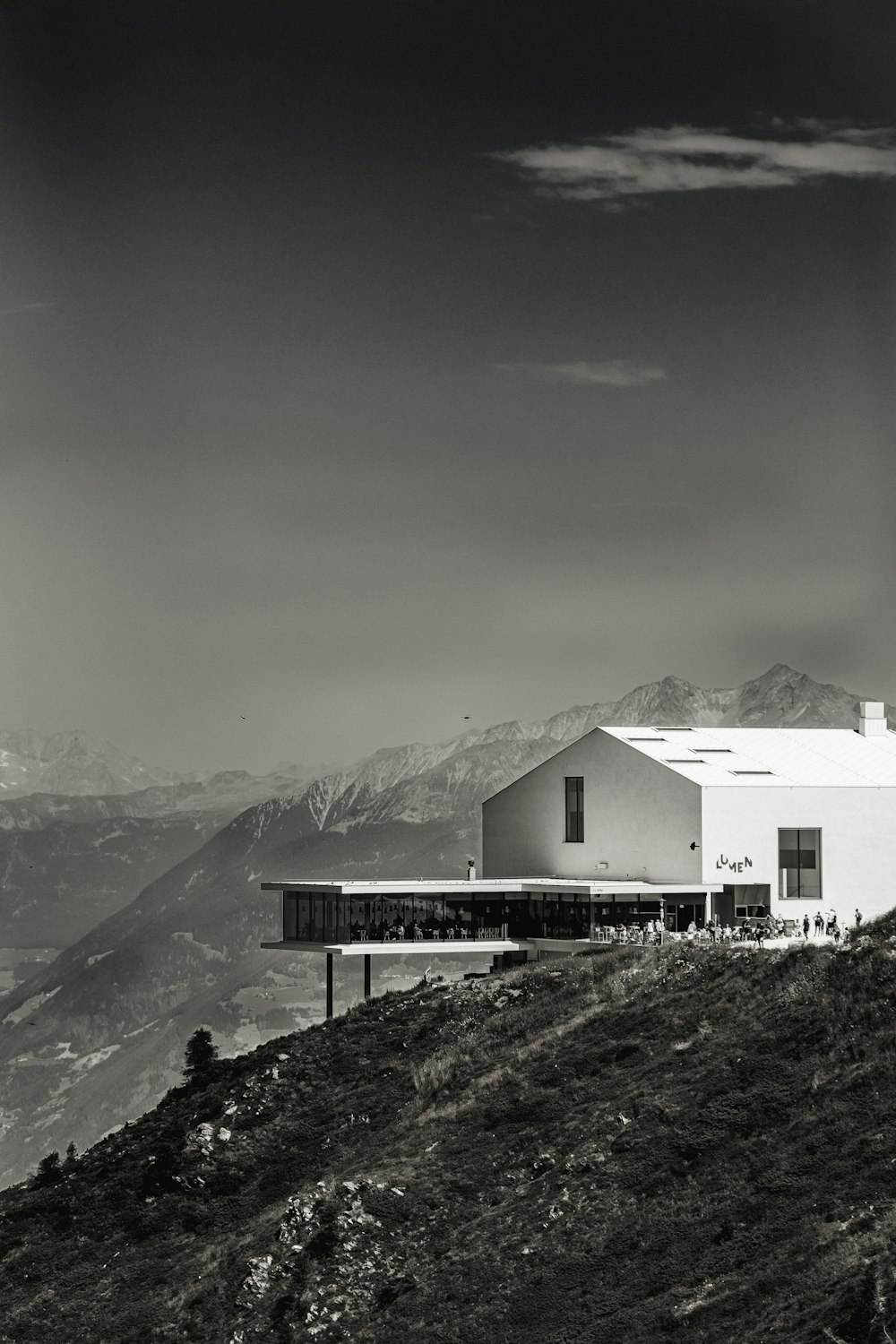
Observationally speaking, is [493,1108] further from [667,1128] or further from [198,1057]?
[198,1057]

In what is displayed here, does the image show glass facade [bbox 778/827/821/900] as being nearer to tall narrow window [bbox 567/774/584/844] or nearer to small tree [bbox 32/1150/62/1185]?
tall narrow window [bbox 567/774/584/844]

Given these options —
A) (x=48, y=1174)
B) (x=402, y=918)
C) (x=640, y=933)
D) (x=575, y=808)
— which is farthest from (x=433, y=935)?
(x=48, y=1174)

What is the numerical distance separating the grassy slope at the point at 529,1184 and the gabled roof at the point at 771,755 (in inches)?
854

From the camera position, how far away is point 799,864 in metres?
82.8

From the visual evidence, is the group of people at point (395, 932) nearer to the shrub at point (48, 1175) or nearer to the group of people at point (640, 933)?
the group of people at point (640, 933)

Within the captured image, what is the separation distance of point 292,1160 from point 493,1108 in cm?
697

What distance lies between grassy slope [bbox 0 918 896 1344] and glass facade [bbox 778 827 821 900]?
17780mm

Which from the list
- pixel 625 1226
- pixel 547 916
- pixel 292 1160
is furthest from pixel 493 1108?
pixel 547 916

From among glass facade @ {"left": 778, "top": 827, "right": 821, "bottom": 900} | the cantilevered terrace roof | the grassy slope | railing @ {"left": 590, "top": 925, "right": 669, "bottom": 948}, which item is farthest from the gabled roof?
the grassy slope

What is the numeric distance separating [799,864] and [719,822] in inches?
170

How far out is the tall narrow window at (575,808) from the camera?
3569 inches

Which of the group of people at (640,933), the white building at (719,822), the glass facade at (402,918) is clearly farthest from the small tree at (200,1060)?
the white building at (719,822)

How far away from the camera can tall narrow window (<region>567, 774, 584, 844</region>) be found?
3569 inches

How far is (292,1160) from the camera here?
55.4m
